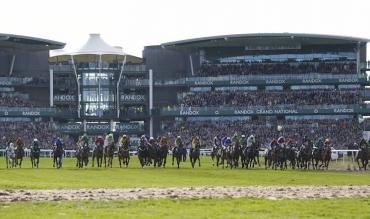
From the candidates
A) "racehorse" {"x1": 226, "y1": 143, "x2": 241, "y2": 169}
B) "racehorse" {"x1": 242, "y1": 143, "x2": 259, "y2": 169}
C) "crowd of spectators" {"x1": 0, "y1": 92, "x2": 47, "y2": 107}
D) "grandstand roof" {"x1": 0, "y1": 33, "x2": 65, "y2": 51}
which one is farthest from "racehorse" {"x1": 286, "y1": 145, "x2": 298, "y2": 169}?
"grandstand roof" {"x1": 0, "y1": 33, "x2": 65, "y2": 51}

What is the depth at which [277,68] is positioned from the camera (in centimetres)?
9350

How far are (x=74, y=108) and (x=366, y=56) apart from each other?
123ft

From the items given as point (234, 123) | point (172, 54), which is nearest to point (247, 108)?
point (234, 123)

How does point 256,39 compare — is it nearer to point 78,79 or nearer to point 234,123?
point 234,123

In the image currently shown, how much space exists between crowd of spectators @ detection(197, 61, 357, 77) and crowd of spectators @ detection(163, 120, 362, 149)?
844 cm

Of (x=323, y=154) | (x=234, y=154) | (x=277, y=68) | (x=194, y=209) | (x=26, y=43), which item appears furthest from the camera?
(x=26, y=43)

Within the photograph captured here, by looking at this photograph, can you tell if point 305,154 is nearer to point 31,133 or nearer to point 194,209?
point 194,209

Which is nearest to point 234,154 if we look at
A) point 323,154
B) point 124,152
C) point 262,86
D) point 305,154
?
point 305,154

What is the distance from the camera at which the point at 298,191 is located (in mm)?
21141

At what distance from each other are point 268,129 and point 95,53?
2309 cm

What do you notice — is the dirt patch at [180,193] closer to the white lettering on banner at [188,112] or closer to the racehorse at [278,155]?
the racehorse at [278,155]

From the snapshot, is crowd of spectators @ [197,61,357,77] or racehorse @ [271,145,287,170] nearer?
racehorse @ [271,145,287,170]

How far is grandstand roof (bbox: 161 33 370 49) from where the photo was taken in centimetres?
8862

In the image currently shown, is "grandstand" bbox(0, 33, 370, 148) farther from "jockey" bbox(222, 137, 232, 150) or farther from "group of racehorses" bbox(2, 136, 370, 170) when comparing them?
"group of racehorses" bbox(2, 136, 370, 170)
